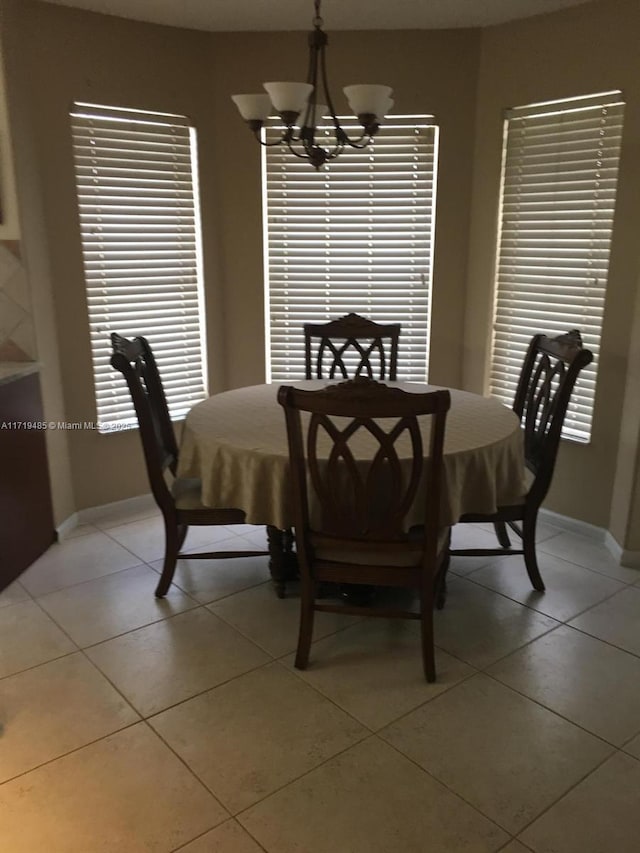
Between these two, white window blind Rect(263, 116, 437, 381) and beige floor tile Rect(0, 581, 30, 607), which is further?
white window blind Rect(263, 116, 437, 381)

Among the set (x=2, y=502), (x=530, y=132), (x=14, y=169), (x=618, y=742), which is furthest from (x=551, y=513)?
(x=14, y=169)

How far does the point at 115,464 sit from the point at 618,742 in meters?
2.74

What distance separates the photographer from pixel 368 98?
223cm

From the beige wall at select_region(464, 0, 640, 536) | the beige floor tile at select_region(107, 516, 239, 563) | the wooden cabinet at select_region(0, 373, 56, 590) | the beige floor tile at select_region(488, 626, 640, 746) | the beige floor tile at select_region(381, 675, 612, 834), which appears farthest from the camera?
the beige floor tile at select_region(107, 516, 239, 563)

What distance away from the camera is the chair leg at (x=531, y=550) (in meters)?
2.70

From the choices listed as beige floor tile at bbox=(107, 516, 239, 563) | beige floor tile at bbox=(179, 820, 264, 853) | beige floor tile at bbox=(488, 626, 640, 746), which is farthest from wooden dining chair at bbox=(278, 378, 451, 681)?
beige floor tile at bbox=(107, 516, 239, 563)

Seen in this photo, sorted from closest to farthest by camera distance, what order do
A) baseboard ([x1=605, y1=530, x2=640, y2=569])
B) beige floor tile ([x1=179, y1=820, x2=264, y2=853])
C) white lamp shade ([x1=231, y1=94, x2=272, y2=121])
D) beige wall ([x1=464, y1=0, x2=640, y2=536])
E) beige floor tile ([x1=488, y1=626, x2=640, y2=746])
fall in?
beige floor tile ([x1=179, y1=820, x2=264, y2=853]) < beige floor tile ([x1=488, y1=626, x2=640, y2=746]) < white lamp shade ([x1=231, y1=94, x2=272, y2=121]) < beige wall ([x1=464, y1=0, x2=640, y2=536]) < baseboard ([x1=605, y1=530, x2=640, y2=569])

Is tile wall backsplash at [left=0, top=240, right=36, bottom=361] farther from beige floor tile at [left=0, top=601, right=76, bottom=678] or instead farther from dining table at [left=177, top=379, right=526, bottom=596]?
beige floor tile at [left=0, top=601, right=76, bottom=678]

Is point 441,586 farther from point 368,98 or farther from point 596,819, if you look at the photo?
point 368,98

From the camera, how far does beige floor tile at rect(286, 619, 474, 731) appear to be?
85.0 inches

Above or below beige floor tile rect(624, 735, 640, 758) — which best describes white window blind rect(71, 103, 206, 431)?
above

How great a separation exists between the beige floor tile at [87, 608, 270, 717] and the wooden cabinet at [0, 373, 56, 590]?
2.48ft

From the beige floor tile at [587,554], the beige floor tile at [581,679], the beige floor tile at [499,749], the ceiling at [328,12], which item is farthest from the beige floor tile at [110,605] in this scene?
the ceiling at [328,12]

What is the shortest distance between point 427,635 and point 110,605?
133 cm
